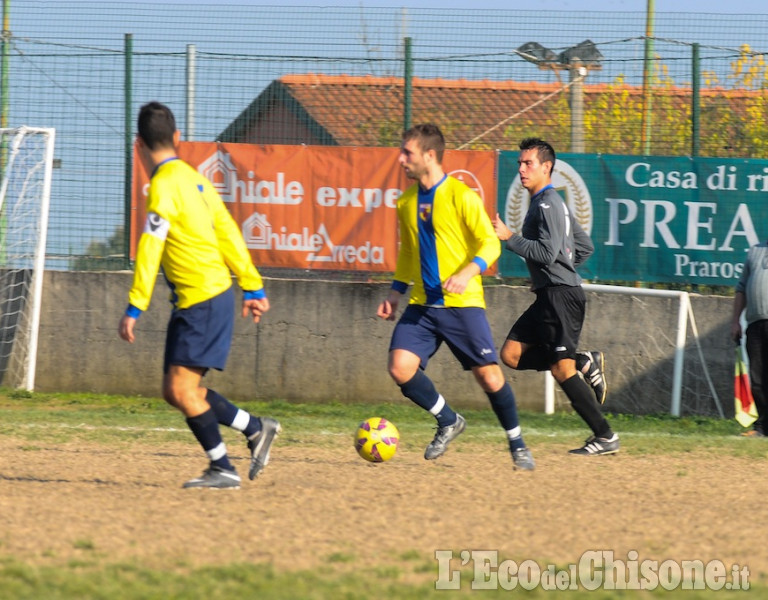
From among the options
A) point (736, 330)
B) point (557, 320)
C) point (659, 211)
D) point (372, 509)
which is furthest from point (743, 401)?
point (372, 509)

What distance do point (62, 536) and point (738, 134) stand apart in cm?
853

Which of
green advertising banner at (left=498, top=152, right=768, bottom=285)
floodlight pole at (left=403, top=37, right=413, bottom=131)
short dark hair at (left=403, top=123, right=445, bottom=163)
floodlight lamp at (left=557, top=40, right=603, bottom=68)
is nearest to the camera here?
short dark hair at (left=403, top=123, right=445, bottom=163)

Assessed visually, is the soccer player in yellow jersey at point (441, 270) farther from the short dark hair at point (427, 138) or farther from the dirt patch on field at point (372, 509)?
the dirt patch on field at point (372, 509)

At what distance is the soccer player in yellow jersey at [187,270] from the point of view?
20.5ft

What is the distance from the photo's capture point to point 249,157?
39.7ft

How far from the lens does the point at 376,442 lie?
7453 millimetres

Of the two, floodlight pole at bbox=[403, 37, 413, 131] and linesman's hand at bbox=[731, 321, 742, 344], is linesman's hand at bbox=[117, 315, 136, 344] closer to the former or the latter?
linesman's hand at bbox=[731, 321, 742, 344]

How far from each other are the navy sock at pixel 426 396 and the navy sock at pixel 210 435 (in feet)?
4.53

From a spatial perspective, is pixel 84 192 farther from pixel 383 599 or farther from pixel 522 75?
pixel 383 599

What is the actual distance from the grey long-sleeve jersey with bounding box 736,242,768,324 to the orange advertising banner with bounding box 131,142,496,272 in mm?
2746

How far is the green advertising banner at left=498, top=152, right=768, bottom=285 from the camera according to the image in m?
11.5

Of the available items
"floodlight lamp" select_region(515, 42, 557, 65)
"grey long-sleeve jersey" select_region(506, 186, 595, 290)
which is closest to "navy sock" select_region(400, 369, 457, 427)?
"grey long-sleeve jersey" select_region(506, 186, 595, 290)

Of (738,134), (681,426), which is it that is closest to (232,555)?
(681,426)

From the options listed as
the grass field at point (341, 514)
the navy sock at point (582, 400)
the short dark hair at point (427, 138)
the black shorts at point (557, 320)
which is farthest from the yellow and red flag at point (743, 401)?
the short dark hair at point (427, 138)
